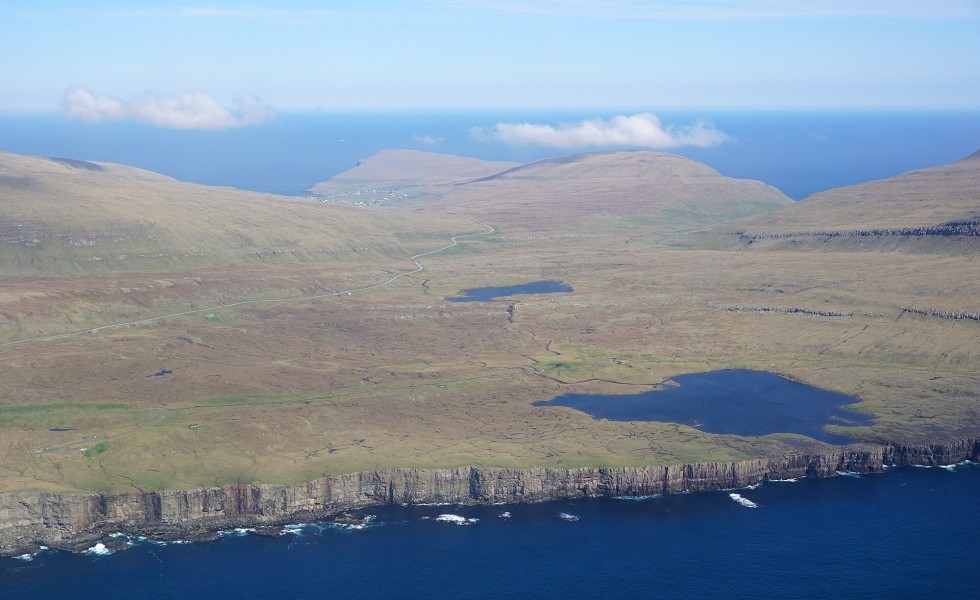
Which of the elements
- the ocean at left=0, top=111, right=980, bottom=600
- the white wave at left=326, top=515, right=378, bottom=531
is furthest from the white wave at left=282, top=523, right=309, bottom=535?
the white wave at left=326, top=515, right=378, bottom=531

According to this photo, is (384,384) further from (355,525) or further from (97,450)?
(97,450)

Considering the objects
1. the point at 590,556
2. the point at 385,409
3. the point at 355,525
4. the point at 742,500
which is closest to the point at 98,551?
the point at 355,525

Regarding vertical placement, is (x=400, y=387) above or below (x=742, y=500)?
above

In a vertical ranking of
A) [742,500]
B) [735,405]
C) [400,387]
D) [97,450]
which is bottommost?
[742,500]

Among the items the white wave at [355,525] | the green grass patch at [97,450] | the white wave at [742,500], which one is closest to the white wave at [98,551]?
the green grass patch at [97,450]

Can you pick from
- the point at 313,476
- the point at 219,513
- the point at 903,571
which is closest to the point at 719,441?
the point at 903,571

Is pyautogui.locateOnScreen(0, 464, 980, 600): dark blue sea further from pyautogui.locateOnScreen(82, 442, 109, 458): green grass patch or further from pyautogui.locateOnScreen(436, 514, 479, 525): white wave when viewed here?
pyautogui.locateOnScreen(82, 442, 109, 458): green grass patch

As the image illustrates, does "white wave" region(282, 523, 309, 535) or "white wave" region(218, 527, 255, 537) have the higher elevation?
"white wave" region(282, 523, 309, 535)
